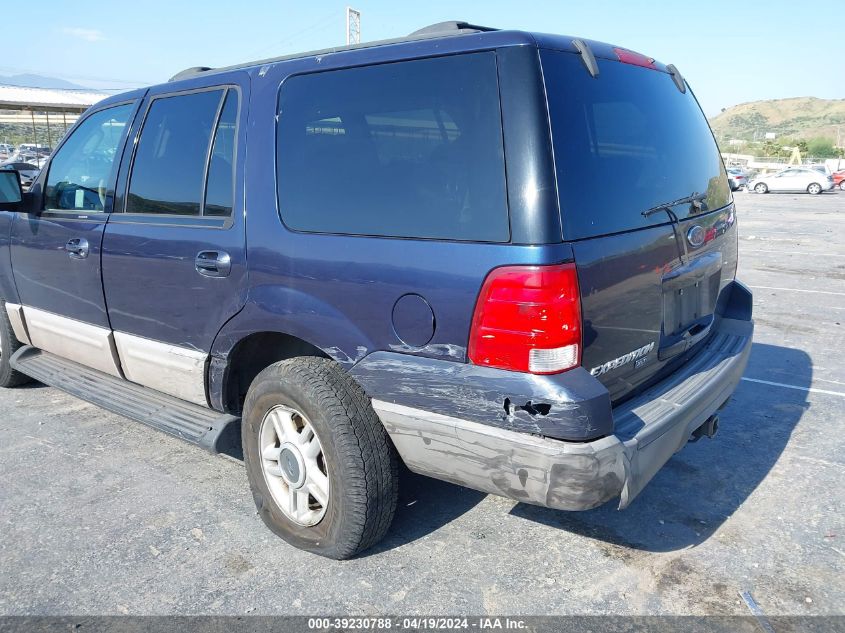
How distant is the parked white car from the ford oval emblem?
3543 centimetres

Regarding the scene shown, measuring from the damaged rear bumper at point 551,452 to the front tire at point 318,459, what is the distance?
0.44 ft

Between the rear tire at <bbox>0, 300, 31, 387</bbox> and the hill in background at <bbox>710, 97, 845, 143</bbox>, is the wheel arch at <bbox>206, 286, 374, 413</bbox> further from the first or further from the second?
the hill in background at <bbox>710, 97, 845, 143</bbox>

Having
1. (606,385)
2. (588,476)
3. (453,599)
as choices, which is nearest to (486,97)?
(606,385)

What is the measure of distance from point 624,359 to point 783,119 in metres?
151

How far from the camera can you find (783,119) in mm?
130875

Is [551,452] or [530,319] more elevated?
[530,319]

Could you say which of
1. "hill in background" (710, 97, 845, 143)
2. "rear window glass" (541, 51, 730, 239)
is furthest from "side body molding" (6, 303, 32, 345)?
"hill in background" (710, 97, 845, 143)

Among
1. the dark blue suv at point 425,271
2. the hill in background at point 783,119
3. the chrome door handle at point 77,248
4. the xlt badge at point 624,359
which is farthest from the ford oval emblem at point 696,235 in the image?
the hill in background at point 783,119

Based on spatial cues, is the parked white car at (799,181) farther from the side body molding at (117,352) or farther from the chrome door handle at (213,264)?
the chrome door handle at (213,264)

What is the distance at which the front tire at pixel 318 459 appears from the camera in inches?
105

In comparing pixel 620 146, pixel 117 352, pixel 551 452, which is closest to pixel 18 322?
pixel 117 352

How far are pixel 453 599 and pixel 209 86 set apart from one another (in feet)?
8.69

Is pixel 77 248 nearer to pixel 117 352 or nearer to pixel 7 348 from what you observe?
pixel 117 352

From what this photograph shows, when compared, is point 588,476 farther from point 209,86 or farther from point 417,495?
point 209,86
